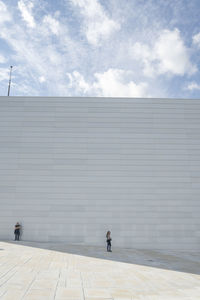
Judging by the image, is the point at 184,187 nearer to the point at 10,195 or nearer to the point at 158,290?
the point at 158,290

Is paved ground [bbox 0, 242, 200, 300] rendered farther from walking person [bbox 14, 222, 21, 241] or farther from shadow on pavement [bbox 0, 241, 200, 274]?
walking person [bbox 14, 222, 21, 241]

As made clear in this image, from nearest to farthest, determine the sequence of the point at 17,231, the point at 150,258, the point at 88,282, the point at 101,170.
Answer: the point at 88,282, the point at 150,258, the point at 17,231, the point at 101,170

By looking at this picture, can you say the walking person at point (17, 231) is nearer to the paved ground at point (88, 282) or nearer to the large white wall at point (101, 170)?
the large white wall at point (101, 170)

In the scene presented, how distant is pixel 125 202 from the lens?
17078mm

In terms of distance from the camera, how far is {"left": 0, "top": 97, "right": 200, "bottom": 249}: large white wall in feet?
54.6

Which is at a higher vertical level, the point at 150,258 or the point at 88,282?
the point at 88,282

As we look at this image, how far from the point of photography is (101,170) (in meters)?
17.7

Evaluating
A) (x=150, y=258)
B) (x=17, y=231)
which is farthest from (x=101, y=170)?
(x=17, y=231)

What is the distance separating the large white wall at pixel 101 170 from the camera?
16.7 meters

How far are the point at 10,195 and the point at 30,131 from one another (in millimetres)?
5587

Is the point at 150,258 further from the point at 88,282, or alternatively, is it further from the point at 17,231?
the point at 17,231

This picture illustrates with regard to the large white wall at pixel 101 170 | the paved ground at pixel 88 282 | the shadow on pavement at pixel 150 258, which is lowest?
the shadow on pavement at pixel 150 258

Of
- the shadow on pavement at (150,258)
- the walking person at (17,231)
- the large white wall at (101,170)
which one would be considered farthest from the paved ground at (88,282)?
the large white wall at (101,170)

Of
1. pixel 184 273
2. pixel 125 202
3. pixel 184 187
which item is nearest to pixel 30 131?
pixel 125 202
